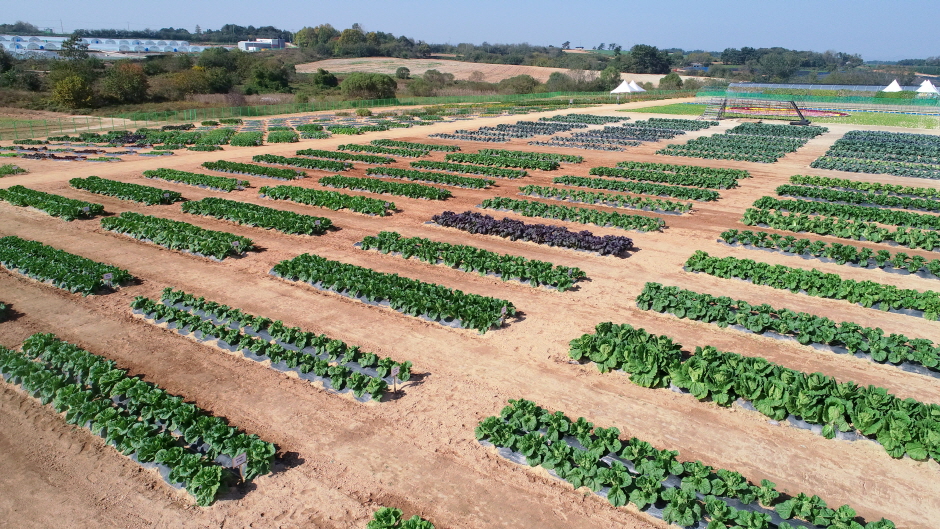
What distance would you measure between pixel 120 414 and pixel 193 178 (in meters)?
21.6

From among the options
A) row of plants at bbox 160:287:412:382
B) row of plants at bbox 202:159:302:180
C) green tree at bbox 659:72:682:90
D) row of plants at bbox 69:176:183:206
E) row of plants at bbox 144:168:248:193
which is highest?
green tree at bbox 659:72:682:90

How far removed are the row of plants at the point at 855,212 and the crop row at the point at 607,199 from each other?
4004 mm

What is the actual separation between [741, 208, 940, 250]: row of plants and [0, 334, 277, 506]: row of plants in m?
20.3

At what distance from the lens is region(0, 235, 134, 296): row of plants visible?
1524 centimetres

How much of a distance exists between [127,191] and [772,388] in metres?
26.9

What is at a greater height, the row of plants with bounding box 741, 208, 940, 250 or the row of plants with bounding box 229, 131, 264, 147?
the row of plants with bounding box 229, 131, 264, 147

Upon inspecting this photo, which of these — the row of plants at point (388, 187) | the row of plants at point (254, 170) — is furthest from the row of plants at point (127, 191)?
the row of plants at point (388, 187)

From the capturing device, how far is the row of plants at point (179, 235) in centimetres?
1817

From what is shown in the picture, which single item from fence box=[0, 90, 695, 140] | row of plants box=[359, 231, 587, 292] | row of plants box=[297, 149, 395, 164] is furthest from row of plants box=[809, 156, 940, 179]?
fence box=[0, 90, 695, 140]

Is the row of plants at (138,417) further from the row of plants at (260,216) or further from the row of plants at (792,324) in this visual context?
the row of plants at (792,324)

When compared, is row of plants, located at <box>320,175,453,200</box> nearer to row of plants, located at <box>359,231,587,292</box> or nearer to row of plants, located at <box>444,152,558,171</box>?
row of plants, located at <box>359,231,587,292</box>

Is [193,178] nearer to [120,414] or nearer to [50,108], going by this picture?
[120,414]

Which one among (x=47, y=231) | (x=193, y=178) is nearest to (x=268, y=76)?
(x=193, y=178)

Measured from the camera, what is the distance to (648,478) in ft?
26.6
